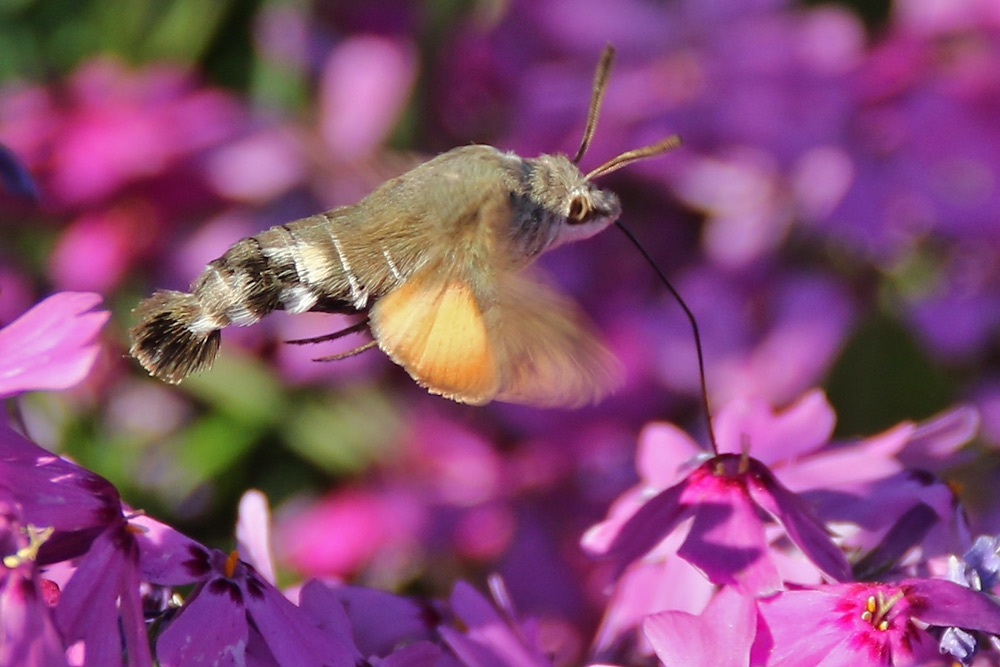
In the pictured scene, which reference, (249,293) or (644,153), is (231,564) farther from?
(644,153)

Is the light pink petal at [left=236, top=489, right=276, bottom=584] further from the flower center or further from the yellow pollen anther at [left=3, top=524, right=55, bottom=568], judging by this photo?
the flower center

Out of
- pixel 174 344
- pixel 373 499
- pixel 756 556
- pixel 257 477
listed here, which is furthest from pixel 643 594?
pixel 257 477

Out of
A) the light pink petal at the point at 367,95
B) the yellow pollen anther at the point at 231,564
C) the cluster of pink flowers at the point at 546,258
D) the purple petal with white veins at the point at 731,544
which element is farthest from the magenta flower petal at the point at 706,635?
the light pink petal at the point at 367,95

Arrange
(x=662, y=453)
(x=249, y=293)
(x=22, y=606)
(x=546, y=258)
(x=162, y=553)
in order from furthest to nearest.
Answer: (x=546, y=258), (x=662, y=453), (x=249, y=293), (x=162, y=553), (x=22, y=606)

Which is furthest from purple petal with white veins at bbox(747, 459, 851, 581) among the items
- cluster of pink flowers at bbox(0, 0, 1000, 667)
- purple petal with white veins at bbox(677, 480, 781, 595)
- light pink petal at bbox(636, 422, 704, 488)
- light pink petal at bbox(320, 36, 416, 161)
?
light pink petal at bbox(320, 36, 416, 161)

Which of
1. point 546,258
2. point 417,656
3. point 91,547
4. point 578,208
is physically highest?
point 578,208

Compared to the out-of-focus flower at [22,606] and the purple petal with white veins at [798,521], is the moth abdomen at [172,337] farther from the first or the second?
the purple petal with white veins at [798,521]

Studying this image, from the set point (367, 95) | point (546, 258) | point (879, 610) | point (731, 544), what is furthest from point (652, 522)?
point (367, 95)
